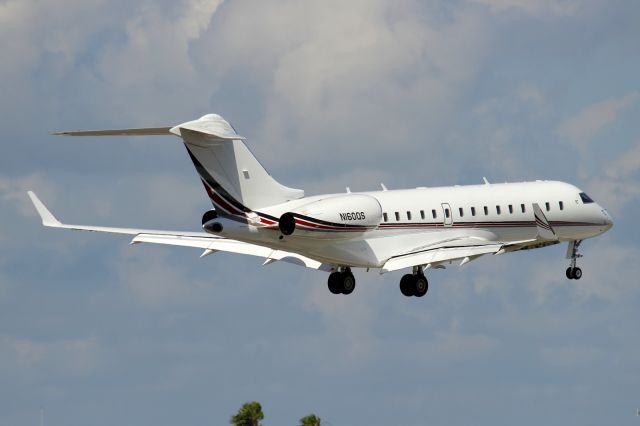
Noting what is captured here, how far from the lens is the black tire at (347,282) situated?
225 feet

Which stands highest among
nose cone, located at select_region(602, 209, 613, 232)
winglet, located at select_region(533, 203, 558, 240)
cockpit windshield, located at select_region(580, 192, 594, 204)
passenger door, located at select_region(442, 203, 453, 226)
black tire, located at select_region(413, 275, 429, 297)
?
cockpit windshield, located at select_region(580, 192, 594, 204)

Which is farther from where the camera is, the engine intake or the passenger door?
the passenger door

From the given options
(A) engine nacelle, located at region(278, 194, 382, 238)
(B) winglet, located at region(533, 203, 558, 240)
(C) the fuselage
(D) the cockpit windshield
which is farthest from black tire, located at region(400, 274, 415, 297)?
(D) the cockpit windshield

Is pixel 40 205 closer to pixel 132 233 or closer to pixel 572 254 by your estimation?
pixel 132 233

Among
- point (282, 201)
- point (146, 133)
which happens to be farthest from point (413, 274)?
point (146, 133)

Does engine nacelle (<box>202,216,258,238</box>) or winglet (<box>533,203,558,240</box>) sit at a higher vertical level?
winglet (<box>533,203,558,240</box>)

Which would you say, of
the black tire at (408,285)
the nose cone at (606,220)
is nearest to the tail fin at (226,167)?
the black tire at (408,285)

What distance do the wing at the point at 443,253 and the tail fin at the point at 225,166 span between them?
226 inches

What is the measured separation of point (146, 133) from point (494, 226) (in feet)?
54.1

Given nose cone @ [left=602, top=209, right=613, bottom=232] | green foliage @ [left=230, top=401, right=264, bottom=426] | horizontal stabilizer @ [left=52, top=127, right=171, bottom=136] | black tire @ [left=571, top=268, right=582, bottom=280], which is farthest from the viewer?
green foliage @ [left=230, top=401, right=264, bottom=426]

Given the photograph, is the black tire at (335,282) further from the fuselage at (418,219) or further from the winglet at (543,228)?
the winglet at (543,228)

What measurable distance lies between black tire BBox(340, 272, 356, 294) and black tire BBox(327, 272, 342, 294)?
11 centimetres

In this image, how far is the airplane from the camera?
62625 mm

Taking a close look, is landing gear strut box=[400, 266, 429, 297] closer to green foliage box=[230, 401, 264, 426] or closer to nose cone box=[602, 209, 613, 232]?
nose cone box=[602, 209, 613, 232]
